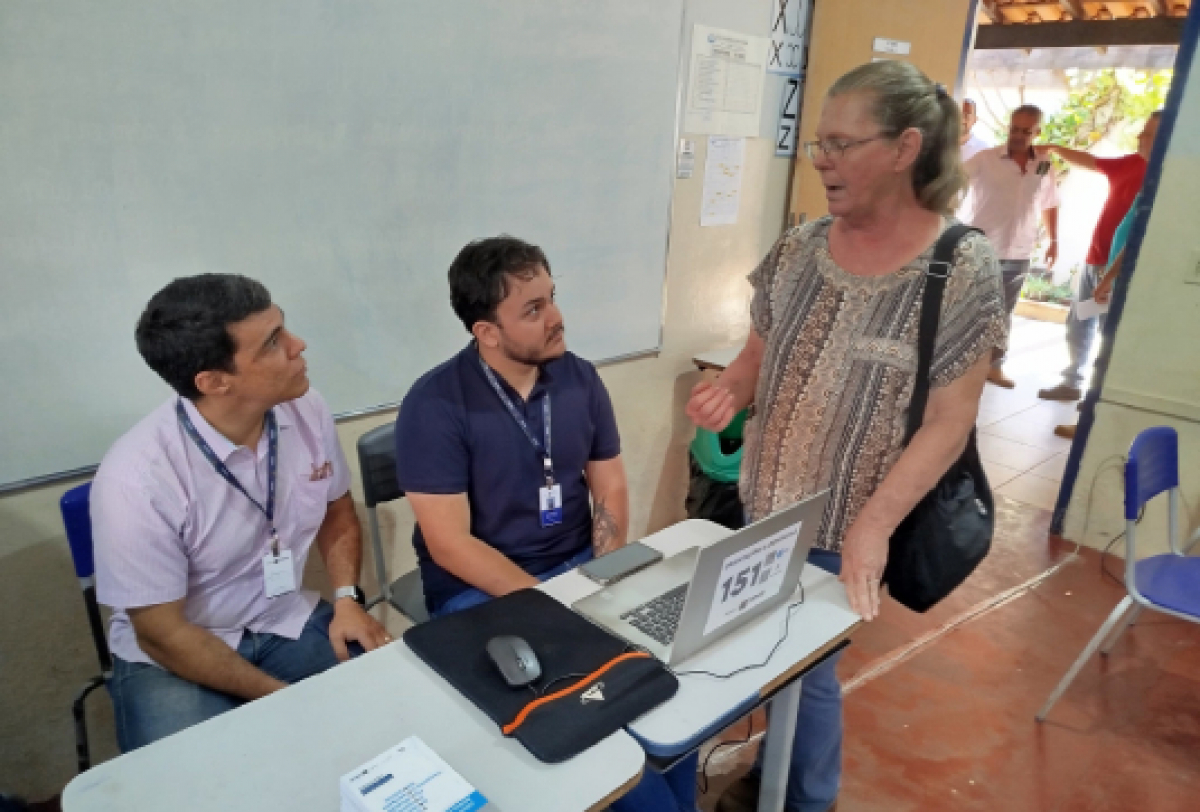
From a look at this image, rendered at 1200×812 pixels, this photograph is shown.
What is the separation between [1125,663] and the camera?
2469 millimetres

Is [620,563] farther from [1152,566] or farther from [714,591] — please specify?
[1152,566]

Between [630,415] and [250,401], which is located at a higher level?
[250,401]

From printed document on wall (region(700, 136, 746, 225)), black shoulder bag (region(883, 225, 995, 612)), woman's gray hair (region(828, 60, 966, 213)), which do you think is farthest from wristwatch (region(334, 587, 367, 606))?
printed document on wall (region(700, 136, 746, 225))

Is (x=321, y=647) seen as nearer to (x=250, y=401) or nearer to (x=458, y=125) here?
A: (x=250, y=401)

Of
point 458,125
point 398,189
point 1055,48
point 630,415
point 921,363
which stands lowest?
point 630,415

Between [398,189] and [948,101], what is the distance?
1.32m

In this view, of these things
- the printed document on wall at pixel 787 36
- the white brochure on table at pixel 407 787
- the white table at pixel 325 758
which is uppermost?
the printed document on wall at pixel 787 36

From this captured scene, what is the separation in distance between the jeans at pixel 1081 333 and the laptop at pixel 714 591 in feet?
14.0

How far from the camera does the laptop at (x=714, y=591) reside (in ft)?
3.48

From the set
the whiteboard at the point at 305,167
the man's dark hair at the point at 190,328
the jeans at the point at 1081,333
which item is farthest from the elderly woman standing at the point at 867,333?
the jeans at the point at 1081,333

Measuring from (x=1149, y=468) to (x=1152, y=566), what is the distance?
0.29 m

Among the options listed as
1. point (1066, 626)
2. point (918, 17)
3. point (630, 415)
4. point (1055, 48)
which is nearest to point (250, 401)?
point (630, 415)

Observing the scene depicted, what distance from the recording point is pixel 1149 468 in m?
2.08

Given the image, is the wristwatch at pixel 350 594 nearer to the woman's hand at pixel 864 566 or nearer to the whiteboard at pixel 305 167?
the whiteboard at pixel 305 167
